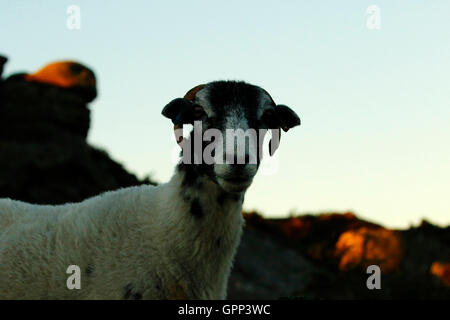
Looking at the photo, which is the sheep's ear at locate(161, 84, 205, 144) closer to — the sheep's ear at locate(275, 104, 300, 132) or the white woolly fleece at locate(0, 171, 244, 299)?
the white woolly fleece at locate(0, 171, 244, 299)

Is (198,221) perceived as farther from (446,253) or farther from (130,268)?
(446,253)

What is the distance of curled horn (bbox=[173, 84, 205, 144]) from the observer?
5570 millimetres

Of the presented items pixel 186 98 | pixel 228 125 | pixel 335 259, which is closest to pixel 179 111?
pixel 186 98

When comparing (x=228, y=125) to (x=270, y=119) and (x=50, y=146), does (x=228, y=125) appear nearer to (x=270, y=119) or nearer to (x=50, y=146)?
(x=270, y=119)

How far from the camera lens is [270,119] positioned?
5609 millimetres

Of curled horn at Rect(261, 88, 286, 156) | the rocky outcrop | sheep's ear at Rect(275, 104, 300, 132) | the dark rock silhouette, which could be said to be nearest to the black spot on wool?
curled horn at Rect(261, 88, 286, 156)

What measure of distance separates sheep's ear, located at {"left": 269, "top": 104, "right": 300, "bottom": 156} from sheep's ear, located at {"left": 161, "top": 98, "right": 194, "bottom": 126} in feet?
2.86

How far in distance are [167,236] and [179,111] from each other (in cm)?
122

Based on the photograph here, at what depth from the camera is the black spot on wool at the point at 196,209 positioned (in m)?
5.34

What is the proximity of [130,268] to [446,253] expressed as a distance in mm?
27880

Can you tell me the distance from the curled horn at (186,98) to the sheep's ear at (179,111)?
45mm

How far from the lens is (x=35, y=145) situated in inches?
770

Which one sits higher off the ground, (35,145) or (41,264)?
(35,145)
